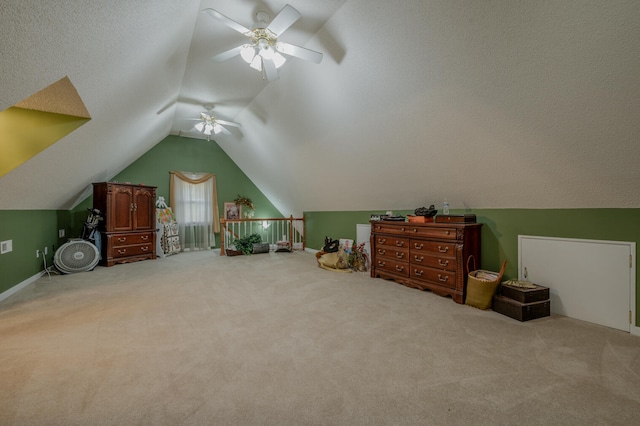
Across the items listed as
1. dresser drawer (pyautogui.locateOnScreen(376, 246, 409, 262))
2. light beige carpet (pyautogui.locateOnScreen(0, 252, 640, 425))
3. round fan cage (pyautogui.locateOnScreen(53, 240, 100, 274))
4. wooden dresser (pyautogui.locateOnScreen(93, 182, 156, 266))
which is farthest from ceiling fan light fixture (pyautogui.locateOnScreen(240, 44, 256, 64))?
round fan cage (pyautogui.locateOnScreen(53, 240, 100, 274))

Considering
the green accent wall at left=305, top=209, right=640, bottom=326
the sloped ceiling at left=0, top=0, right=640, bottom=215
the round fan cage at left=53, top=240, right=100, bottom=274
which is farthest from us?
the round fan cage at left=53, top=240, right=100, bottom=274

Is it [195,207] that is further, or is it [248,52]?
[195,207]

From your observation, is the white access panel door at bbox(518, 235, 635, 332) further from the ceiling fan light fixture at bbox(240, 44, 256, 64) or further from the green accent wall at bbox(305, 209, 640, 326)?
the ceiling fan light fixture at bbox(240, 44, 256, 64)

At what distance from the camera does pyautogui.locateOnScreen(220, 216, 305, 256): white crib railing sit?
727 centimetres

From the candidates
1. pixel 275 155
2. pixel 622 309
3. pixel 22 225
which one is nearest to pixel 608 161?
pixel 622 309

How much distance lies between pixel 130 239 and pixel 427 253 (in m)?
5.92

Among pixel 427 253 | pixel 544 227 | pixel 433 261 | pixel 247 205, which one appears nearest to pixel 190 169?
pixel 247 205

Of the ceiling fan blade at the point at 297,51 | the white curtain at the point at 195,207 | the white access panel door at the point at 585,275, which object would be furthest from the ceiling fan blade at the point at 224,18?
the white curtain at the point at 195,207

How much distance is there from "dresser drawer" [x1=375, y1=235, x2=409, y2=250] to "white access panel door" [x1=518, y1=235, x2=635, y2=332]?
1.38 m

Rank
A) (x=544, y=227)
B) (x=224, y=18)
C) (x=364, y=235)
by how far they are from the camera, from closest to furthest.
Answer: (x=224, y=18) < (x=544, y=227) < (x=364, y=235)

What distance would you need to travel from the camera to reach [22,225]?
4.02 metres

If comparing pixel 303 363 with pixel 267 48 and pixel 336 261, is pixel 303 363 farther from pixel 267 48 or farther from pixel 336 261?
pixel 336 261

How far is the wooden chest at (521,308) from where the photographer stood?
2.69 m

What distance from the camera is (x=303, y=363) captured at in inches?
76.3
